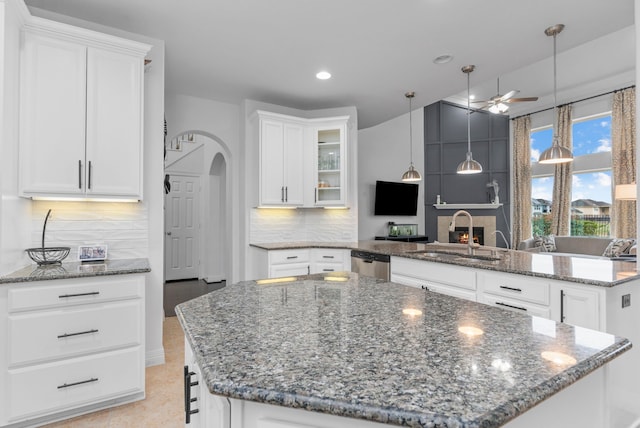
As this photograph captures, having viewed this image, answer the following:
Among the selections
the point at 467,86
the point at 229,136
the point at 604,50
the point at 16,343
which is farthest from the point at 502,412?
→ the point at 604,50

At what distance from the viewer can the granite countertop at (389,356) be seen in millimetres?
591

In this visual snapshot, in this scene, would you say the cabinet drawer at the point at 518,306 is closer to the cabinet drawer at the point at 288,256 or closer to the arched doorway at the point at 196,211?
the cabinet drawer at the point at 288,256

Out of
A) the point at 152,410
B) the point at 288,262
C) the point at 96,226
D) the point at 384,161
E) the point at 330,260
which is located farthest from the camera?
the point at 384,161

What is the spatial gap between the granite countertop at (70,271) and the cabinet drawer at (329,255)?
2.03 meters

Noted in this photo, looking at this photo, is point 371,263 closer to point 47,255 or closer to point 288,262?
point 288,262

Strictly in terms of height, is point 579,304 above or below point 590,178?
below

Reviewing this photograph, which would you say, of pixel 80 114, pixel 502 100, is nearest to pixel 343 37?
pixel 80 114

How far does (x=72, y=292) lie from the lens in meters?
2.01

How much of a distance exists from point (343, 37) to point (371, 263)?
2200 millimetres

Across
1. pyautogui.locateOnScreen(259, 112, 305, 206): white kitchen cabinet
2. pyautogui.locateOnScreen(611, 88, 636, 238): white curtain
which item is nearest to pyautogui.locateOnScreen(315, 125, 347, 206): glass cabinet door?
pyautogui.locateOnScreen(259, 112, 305, 206): white kitchen cabinet

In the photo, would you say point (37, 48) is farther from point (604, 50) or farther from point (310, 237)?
point (604, 50)

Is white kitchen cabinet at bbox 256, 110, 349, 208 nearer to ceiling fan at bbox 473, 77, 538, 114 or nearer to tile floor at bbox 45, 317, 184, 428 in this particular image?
tile floor at bbox 45, 317, 184, 428

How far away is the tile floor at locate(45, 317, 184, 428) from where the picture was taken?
202 centimetres

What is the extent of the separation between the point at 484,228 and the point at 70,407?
8183 millimetres
